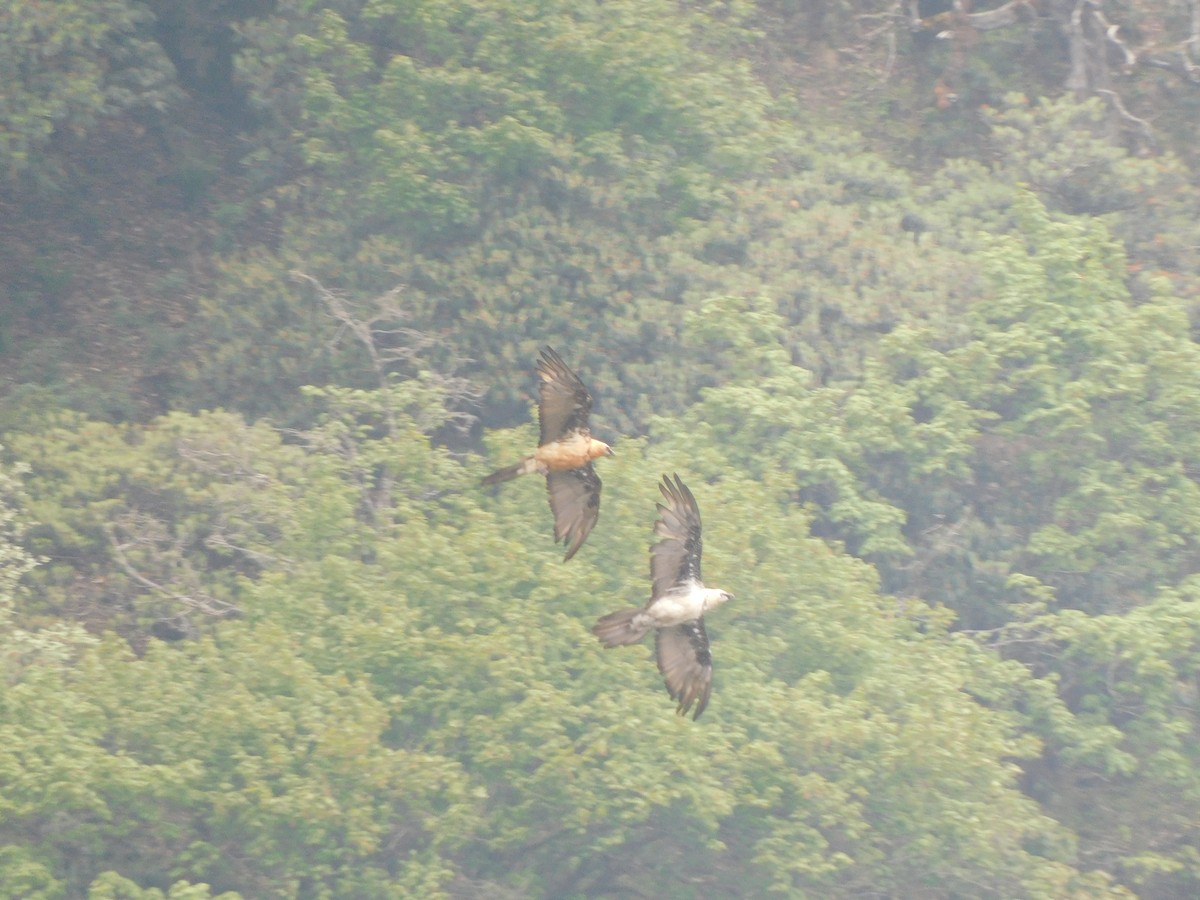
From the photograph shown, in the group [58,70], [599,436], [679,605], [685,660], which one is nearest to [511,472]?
[679,605]

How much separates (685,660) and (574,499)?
1241 mm

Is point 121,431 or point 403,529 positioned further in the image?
point 121,431

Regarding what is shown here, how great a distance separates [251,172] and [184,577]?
8.81 meters

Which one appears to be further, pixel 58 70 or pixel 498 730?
pixel 58 70

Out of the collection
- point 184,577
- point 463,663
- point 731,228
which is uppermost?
point 731,228

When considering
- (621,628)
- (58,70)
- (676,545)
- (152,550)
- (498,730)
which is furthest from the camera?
(58,70)

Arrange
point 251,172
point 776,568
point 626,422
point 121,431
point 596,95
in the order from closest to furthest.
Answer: point 776,568 → point 121,431 → point 626,422 → point 596,95 → point 251,172

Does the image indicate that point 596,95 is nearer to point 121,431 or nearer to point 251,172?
point 251,172

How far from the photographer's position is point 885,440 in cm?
2372

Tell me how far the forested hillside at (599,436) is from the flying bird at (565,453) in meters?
6.50

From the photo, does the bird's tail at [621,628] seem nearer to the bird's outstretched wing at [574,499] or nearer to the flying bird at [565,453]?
the flying bird at [565,453]

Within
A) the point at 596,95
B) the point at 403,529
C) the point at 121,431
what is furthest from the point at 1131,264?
the point at 121,431

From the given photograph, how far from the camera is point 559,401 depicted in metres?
11.8

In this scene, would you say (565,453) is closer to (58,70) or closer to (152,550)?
(152,550)
